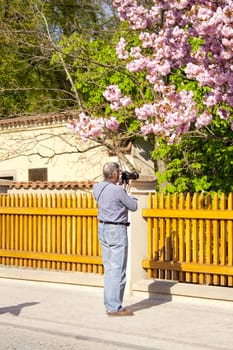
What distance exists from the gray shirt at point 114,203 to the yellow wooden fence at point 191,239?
1.63 m

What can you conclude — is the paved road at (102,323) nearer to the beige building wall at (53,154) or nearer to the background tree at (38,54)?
the beige building wall at (53,154)

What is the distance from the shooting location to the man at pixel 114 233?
9.39 m

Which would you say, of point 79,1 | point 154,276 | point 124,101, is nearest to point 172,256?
point 154,276

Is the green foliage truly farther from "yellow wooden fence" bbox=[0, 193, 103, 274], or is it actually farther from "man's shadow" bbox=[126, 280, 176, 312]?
"man's shadow" bbox=[126, 280, 176, 312]

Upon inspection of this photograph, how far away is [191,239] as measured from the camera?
11.1 metres

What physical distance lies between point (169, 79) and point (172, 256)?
7.18 meters

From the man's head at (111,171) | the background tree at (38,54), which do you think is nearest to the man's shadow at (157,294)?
the man's head at (111,171)

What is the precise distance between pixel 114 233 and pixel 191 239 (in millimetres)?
1956

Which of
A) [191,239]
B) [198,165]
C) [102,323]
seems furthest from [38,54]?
[102,323]

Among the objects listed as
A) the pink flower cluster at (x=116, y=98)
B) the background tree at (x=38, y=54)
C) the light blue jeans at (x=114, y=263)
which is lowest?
the light blue jeans at (x=114, y=263)

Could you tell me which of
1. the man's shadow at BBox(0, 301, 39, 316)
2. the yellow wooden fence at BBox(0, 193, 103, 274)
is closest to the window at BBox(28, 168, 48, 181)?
the yellow wooden fence at BBox(0, 193, 103, 274)

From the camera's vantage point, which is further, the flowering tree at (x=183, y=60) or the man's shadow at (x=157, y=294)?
the flowering tree at (x=183, y=60)

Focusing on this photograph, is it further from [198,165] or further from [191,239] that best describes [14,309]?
[198,165]

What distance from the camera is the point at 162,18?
56.0ft
